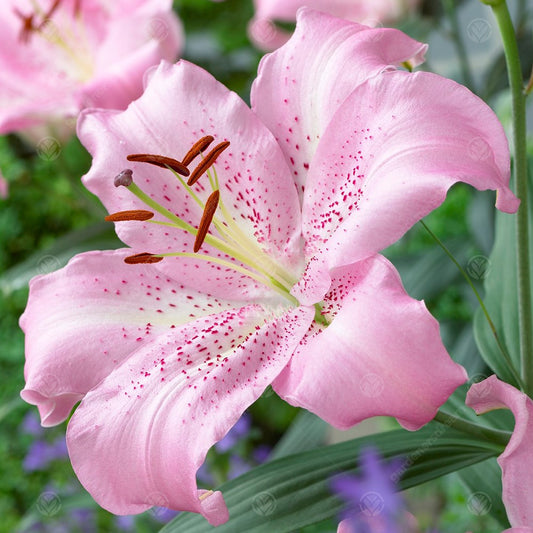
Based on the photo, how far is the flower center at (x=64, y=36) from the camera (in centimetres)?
56

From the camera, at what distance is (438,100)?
25cm

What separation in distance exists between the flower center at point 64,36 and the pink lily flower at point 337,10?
0.57ft

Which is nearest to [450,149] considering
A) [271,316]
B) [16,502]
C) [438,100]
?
[438,100]

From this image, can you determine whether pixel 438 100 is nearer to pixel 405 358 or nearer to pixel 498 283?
pixel 405 358

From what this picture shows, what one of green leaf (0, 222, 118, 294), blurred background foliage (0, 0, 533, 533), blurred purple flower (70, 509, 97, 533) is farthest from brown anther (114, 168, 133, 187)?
blurred purple flower (70, 509, 97, 533)

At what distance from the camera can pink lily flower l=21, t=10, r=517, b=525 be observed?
0.24 meters

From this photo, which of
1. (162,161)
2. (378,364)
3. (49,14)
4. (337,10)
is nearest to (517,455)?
(378,364)

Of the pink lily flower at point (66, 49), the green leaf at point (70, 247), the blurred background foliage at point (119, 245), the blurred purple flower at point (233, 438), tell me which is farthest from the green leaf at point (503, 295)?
the blurred purple flower at point (233, 438)

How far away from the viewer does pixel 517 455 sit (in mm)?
255

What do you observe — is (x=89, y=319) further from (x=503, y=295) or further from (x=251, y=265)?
(x=503, y=295)

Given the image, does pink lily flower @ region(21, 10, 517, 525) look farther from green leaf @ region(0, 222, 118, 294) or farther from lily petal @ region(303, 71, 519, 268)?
green leaf @ region(0, 222, 118, 294)

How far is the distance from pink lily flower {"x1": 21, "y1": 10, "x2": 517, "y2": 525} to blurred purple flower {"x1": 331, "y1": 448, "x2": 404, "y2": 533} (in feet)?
0.20

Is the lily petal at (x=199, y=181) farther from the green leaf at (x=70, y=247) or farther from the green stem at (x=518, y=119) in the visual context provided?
the green leaf at (x=70, y=247)

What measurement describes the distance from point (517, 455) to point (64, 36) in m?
0.47
